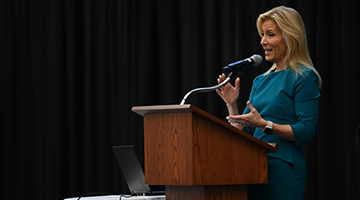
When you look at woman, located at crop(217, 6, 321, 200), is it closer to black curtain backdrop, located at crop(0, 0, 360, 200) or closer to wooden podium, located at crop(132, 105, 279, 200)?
wooden podium, located at crop(132, 105, 279, 200)

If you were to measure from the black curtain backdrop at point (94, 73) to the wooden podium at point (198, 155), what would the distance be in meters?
2.08

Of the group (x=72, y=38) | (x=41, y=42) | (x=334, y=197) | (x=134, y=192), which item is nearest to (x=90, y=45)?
(x=72, y=38)

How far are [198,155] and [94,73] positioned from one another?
2.91m

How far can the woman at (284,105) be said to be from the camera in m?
1.69

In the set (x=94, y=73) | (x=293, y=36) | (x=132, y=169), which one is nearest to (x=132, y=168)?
(x=132, y=169)

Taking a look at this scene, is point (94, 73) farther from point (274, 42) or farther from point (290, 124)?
point (290, 124)

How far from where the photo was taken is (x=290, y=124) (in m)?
1.76

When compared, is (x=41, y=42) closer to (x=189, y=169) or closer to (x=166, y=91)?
(x=166, y=91)

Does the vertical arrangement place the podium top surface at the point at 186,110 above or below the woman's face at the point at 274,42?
below

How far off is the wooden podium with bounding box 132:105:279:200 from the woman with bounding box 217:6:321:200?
0.14m

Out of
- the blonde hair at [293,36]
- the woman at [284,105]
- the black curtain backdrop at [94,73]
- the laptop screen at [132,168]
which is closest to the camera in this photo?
the woman at [284,105]

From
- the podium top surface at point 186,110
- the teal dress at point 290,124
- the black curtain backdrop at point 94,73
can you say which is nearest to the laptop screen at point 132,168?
the teal dress at point 290,124

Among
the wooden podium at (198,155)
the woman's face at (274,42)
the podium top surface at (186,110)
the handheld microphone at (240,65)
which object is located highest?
the woman's face at (274,42)

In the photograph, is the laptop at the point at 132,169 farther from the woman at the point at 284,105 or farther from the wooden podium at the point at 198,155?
the wooden podium at the point at 198,155
